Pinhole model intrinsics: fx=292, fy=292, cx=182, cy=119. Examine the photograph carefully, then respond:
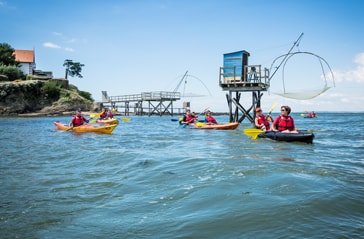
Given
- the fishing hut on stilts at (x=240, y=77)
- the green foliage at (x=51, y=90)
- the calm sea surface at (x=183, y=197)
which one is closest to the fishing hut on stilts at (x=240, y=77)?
the fishing hut on stilts at (x=240, y=77)

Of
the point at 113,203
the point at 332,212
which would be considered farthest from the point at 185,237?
the point at 332,212

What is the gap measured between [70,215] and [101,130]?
12760 mm

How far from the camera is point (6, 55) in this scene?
5094 cm

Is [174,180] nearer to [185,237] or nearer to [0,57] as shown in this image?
[185,237]

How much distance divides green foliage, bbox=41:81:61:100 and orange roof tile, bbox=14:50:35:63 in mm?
14578

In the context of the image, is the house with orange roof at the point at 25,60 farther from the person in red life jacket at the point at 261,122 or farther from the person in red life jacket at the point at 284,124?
the person in red life jacket at the point at 284,124

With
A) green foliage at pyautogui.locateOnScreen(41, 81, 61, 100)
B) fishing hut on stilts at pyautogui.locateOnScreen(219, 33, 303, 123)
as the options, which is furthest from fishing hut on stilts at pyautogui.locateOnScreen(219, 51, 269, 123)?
green foliage at pyautogui.locateOnScreen(41, 81, 61, 100)

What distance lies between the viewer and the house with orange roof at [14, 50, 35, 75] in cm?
5647

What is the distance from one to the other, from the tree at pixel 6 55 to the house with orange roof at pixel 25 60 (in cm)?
267

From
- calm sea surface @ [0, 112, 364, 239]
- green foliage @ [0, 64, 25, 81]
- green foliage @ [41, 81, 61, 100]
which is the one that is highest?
green foliage @ [0, 64, 25, 81]

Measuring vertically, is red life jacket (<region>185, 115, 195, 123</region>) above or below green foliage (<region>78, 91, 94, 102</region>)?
below

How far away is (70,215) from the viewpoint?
159 inches

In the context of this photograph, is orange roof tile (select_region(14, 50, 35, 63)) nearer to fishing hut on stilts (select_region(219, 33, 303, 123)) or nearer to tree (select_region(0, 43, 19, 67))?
tree (select_region(0, 43, 19, 67))

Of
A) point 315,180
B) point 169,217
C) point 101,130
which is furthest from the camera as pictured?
point 101,130
